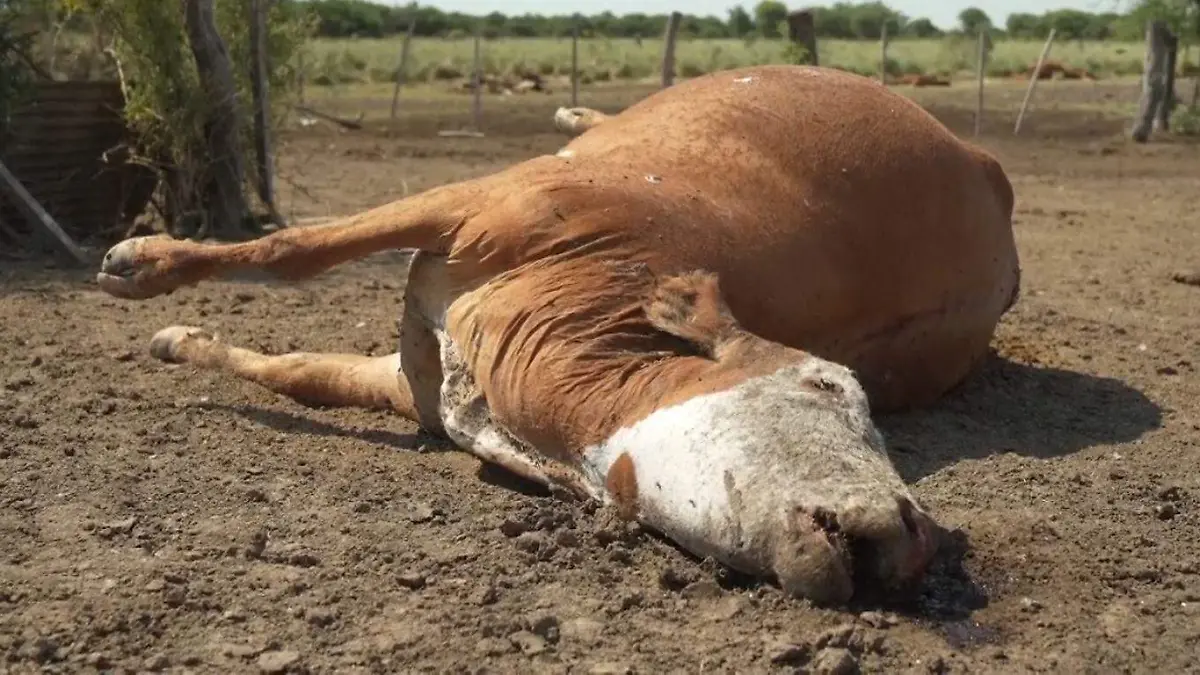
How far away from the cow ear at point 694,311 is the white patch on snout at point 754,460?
0.89 ft

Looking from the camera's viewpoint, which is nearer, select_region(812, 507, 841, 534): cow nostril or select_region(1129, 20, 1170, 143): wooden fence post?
select_region(812, 507, 841, 534): cow nostril

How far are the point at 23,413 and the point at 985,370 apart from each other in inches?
130

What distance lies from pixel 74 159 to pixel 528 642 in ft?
20.6

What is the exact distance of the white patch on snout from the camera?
295 cm

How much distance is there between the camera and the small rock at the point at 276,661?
2.79 meters

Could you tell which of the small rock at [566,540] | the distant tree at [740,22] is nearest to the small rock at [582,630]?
the small rock at [566,540]

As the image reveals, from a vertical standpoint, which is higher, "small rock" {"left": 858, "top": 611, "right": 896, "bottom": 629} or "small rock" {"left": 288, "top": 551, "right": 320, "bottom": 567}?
"small rock" {"left": 858, "top": 611, "right": 896, "bottom": 629}

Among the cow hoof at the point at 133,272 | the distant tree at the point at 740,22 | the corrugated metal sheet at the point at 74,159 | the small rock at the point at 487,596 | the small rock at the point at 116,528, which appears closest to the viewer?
the small rock at the point at 487,596

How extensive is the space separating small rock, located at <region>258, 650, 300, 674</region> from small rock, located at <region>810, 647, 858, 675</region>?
986 mm

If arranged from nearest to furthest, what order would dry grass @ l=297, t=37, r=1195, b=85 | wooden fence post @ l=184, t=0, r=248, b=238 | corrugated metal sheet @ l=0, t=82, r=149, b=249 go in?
corrugated metal sheet @ l=0, t=82, r=149, b=249, wooden fence post @ l=184, t=0, r=248, b=238, dry grass @ l=297, t=37, r=1195, b=85

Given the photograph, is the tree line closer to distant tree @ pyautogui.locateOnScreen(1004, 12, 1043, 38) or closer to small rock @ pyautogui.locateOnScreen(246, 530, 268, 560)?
distant tree @ pyautogui.locateOnScreen(1004, 12, 1043, 38)

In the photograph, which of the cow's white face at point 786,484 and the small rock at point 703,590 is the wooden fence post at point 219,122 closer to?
the cow's white face at point 786,484

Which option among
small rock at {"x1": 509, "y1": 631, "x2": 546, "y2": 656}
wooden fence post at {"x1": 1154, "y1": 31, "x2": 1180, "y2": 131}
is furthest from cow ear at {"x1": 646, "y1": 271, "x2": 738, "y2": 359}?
wooden fence post at {"x1": 1154, "y1": 31, "x2": 1180, "y2": 131}

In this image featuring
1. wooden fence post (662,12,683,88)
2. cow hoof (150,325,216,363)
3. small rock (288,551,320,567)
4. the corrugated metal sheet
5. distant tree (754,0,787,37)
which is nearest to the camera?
small rock (288,551,320,567)
